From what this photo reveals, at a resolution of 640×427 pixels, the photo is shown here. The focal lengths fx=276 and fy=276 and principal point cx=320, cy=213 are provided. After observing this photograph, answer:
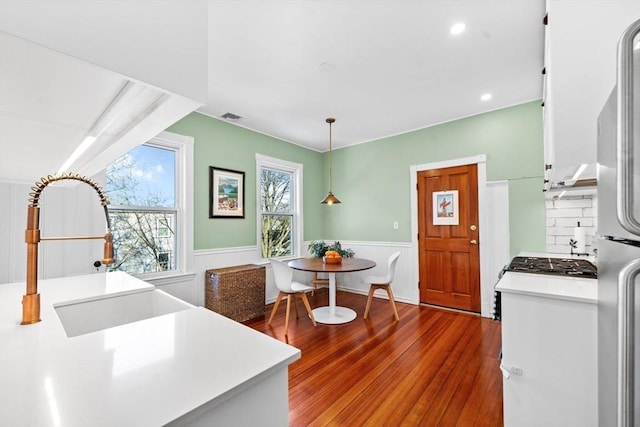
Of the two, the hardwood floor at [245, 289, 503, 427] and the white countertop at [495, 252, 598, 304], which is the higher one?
the white countertop at [495, 252, 598, 304]

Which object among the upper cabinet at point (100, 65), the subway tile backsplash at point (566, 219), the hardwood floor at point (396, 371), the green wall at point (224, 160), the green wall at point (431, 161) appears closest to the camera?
the upper cabinet at point (100, 65)

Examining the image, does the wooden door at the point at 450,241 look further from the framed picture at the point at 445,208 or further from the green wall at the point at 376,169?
the green wall at the point at 376,169

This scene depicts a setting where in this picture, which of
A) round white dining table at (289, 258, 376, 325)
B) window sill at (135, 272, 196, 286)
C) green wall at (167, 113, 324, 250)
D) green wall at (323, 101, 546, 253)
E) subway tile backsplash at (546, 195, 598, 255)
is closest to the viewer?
subway tile backsplash at (546, 195, 598, 255)

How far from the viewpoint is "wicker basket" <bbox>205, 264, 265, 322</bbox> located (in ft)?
10.4

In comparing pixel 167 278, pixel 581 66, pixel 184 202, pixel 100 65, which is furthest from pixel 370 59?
pixel 167 278

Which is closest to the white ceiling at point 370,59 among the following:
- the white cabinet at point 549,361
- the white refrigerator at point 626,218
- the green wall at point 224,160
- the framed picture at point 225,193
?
the green wall at point 224,160

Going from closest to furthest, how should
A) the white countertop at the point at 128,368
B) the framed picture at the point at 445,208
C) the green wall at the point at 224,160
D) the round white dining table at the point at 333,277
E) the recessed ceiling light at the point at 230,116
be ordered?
1. the white countertop at the point at 128,368
2. the round white dining table at the point at 333,277
3. the green wall at the point at 224,160
4. the recessed ceiling light at the point at 230,116
5. the framed picture at the point at 445,208

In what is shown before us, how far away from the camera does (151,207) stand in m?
3.03

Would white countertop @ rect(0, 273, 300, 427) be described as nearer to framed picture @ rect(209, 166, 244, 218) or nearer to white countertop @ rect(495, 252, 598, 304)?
white countertop @ rect(495, 252, 598, 304)

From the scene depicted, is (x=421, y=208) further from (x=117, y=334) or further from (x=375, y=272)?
(x=117, y=334)

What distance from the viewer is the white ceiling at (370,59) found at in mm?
1834

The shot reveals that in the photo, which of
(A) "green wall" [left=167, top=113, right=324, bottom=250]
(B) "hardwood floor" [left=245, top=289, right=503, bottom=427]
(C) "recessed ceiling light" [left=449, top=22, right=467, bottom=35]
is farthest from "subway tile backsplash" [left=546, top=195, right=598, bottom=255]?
(A) "green wall" [left=167, top=113, right=324, bottom=250]

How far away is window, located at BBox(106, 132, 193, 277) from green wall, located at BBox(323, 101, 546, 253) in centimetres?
261

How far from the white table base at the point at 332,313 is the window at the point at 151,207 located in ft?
5.67
